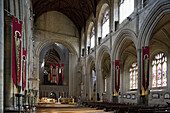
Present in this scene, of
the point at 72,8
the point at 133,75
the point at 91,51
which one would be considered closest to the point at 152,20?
the point at 133,75

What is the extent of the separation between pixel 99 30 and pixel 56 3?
9043 mm

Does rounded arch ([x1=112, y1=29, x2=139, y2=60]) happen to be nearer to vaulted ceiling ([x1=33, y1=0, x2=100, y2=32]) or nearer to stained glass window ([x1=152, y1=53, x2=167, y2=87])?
stained glass window ([x1=152, y1=53, x2=167, y2=87])

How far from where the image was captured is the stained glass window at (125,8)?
17.8m

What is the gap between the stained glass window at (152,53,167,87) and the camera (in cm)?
1947

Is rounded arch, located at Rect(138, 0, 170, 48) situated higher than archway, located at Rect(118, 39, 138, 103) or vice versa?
rounded arch, located at Rect(138, 0, 170, 48)

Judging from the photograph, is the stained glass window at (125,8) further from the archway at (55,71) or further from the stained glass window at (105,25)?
the archway at (55,71)

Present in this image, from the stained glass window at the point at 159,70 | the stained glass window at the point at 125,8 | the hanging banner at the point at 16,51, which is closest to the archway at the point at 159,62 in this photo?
the stained glass window at the point at 159,70

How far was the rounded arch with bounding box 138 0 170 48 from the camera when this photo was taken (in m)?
12.5

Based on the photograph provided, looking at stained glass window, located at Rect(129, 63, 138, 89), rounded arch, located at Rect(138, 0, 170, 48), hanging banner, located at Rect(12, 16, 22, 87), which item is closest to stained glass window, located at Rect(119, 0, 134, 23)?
rounded arch, located at Rect(138, 0, 170, 48)

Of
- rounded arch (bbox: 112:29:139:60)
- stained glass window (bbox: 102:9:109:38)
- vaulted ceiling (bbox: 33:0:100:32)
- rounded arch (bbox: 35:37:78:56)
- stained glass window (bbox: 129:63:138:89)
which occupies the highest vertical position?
vaulted ceiling (bbox: 33:0:100:32)

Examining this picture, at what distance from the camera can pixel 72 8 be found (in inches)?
1174

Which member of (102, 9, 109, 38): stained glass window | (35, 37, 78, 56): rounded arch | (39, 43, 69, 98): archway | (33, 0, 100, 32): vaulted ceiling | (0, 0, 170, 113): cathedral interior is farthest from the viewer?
(39, 43, 69, 98): archway

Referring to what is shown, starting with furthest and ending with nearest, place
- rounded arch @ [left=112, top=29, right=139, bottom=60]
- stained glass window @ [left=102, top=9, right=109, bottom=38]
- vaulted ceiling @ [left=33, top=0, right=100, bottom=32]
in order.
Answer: vaulted ceiling @ [left=33, top=0, right=100, bottom=32] → stained glass window @ [left=102, top=9, right=109, bottom=38] → rounded arch @ [left=112, top=29, right=139, bottom=60]

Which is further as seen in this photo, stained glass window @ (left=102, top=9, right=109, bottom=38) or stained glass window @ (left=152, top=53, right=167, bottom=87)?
stained glass window @ (left=102, top=9, right=109, bottom=38)
